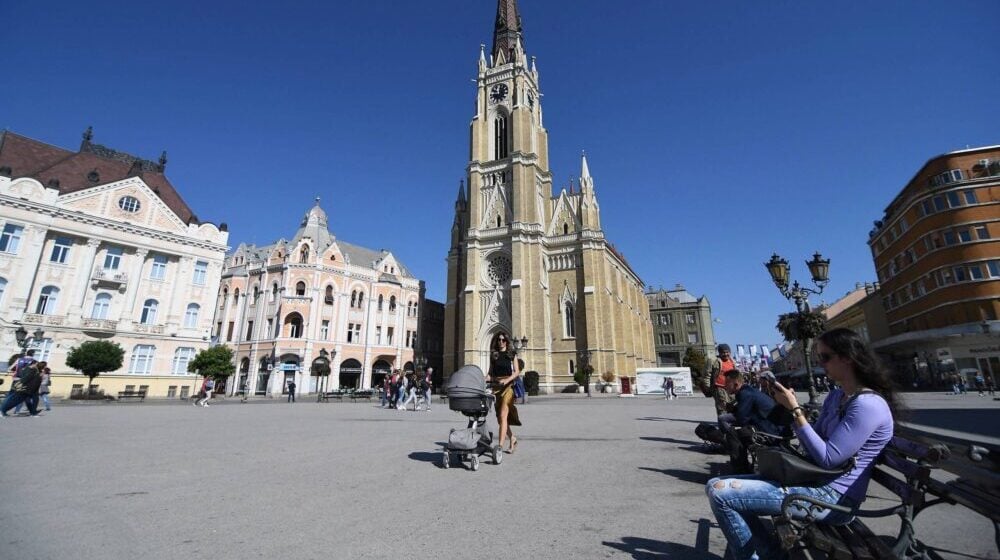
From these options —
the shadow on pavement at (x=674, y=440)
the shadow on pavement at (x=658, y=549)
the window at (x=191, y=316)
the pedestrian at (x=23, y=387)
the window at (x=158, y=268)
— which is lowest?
the shadow on pavement at (x=658, y=549)

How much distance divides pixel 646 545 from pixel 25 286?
3783cm

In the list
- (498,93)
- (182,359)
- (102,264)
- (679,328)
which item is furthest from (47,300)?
(679,328)

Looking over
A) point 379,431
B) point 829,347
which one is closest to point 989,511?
point 829,347

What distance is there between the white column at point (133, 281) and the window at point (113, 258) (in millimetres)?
924

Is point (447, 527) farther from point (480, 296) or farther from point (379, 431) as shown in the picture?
point (480, 296)

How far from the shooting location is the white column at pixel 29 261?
25906 millimetres

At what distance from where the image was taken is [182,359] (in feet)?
104

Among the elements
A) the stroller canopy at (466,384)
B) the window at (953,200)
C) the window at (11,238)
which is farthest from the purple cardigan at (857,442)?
the window at (953,200)

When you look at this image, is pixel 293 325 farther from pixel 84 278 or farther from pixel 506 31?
pixel 506 31

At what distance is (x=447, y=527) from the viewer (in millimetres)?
3559

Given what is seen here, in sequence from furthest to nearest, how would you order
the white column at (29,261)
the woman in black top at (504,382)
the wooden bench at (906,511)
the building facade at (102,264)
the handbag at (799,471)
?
1. the building facade at (102,264)
2. the white column at (29,261)
3. the woman in black top at (504,382)
4. the handbag at (799,471)
5. the wooden bench at (906,511)

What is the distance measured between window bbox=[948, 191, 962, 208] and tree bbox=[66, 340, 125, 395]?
55.3 meters

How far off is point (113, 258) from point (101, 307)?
3.52 m

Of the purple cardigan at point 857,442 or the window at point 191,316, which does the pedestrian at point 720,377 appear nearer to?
the purple cardigan at point 857,442
